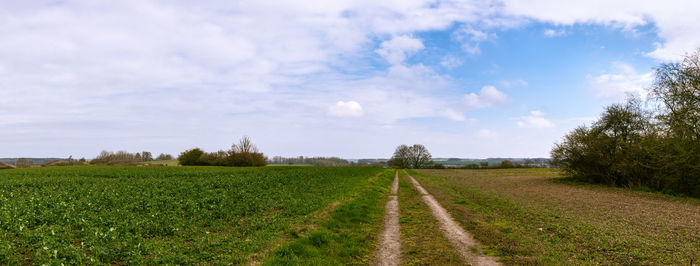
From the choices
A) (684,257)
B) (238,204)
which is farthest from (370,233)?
(684,257)

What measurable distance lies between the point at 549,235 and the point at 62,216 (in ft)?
58.2

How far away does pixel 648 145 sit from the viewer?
85.9 ft

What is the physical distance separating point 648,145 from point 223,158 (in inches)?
2960

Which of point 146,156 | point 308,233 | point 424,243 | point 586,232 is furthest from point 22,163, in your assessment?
point 586,232

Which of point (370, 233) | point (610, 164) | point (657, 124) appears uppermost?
point (657, 124)

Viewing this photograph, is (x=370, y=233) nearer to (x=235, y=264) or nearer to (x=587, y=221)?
(x=235, y=264)

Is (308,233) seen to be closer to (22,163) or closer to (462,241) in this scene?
(462,241)

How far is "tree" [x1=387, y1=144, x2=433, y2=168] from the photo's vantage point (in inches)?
4771

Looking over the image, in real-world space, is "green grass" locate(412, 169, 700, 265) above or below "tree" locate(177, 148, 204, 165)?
below

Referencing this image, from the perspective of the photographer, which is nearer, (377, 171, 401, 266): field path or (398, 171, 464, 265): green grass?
(398, 171, 464, 265): green grass

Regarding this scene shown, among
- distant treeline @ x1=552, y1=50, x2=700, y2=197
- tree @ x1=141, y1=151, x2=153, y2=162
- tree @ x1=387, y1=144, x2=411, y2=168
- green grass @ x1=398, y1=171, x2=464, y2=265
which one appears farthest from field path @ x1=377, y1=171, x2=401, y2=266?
tree @ x1=141, y1=151, x2=153, y2=162

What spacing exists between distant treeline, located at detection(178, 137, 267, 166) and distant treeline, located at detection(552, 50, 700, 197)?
6215cm

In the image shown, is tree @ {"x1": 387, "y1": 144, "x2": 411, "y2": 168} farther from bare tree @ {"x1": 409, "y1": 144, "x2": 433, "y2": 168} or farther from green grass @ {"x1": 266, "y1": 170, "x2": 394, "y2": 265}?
green grass @ {"x1": 266, "y1": 170, "x2": 394, "y2": 265}

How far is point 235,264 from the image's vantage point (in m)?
7.82
